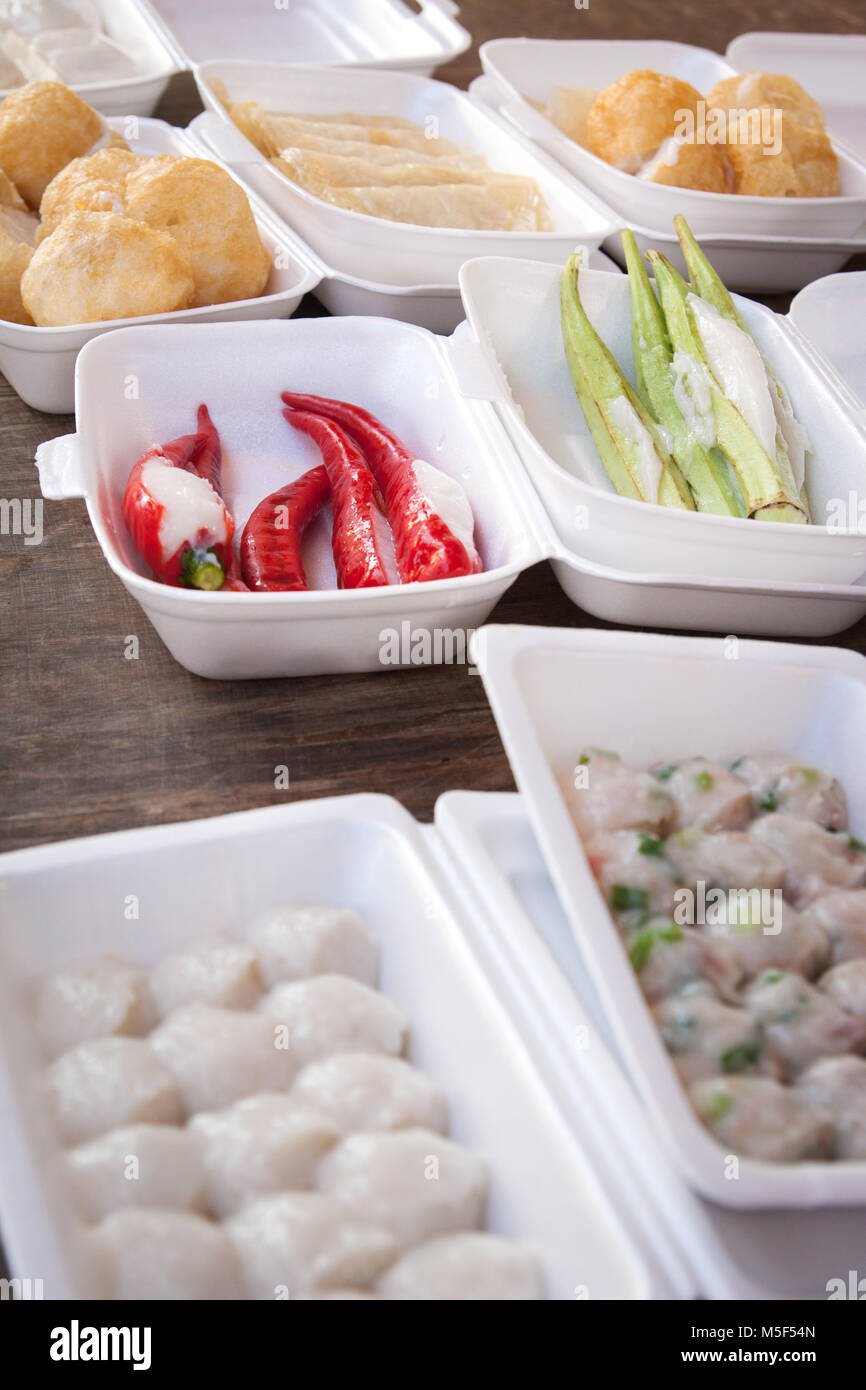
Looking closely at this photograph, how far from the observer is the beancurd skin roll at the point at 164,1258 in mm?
822

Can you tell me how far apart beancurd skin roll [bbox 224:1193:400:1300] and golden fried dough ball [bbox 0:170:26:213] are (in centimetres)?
180

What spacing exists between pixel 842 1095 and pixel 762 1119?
0.09 m

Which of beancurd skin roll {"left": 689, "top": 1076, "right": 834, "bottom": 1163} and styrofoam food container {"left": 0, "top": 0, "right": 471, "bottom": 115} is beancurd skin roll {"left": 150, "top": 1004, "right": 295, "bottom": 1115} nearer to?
beancurd skin roll {"left": 689, "top": 1076, "right": 834, "bottom": 1163}

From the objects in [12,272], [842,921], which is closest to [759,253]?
[12,272]

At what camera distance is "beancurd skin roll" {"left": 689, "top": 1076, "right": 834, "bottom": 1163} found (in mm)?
913

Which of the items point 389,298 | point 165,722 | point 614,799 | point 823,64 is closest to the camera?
point 614,799

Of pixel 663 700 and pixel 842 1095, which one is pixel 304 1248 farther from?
pixel 663 700

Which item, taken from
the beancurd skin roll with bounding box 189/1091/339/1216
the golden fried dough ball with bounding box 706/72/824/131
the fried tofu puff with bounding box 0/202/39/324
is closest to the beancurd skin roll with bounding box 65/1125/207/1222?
the beancurd skin roll with bounding box 189/1091/339/1216

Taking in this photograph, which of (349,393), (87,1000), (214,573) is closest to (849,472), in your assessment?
(349,393)

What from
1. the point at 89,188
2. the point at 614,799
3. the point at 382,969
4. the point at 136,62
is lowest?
the point at 382,969

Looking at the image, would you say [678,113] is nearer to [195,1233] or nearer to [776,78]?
[776,78]

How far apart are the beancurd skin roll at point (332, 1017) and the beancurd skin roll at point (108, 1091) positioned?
0.35ft

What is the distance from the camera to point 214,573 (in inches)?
56.8

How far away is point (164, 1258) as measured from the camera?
2.73ft
